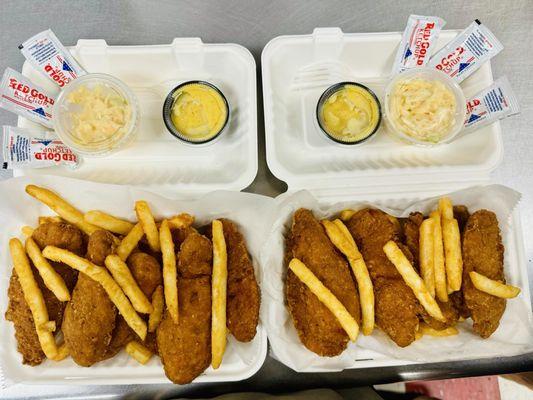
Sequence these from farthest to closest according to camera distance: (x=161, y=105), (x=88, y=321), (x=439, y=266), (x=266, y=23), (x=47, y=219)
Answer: (x=266, y=23)
(x=161, y=105)
(x=47, y=219)
(x=439, y=266)
(x=88, y=321)

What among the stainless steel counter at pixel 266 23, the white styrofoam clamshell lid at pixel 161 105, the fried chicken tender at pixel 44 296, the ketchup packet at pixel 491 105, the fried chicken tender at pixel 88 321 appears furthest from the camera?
the stainless steel counter at pixel 266 23

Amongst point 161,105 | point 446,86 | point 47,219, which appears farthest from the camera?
point 161,105

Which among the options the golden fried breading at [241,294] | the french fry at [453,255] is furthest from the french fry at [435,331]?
the golden fried breading at [241,294]

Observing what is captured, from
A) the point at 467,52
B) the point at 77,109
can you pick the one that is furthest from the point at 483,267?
the point at 77,109

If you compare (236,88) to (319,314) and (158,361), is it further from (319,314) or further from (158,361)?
(158,361)

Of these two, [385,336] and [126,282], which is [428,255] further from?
[126,282]

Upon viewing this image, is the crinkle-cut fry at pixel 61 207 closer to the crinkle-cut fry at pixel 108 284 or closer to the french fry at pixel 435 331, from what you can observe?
the crinkle-cut fry at pixel 108 284

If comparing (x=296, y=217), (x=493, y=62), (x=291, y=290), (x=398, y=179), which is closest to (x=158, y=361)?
(x=291, y=290)
